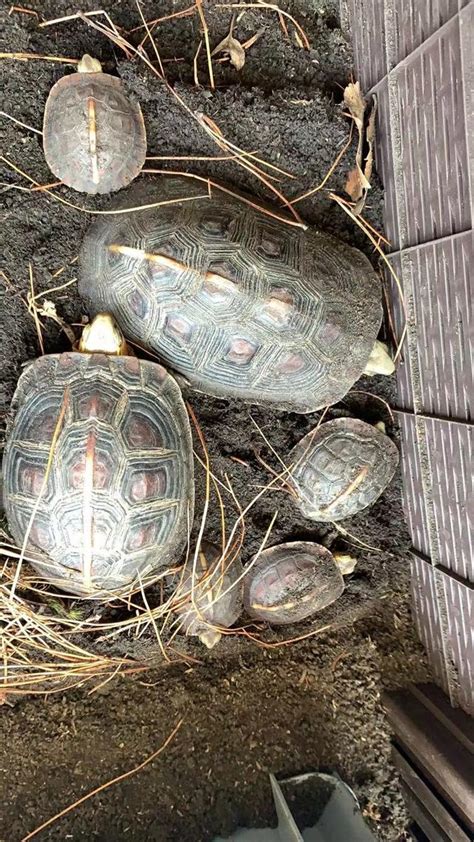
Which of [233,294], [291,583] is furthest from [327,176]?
[291,583]

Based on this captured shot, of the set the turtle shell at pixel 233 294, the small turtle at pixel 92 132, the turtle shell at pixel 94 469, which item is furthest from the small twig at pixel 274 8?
the turtle shell at pixel 94 469

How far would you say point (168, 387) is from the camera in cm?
177

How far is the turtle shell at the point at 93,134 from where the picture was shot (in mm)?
1658

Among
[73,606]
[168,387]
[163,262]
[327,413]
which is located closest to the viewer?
[163,262]

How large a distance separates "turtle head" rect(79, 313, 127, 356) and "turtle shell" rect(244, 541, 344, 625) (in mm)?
787

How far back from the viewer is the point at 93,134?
5.40 feet

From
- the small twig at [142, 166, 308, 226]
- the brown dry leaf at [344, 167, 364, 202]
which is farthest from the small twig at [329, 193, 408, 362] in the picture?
the small twig at [142, 166, 308, 226]

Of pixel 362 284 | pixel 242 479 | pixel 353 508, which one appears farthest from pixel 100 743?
pixel 362 284

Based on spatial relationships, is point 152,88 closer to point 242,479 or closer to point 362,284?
point 362,284

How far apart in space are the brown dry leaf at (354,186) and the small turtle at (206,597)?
1140 mm

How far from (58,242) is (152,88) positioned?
1.65 feet

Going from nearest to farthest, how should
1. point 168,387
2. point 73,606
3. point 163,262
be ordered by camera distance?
1. point 163,262
2. point 168,387
3. point 73,606

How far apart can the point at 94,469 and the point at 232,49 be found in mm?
1282

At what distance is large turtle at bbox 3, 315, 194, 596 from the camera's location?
1614 mm
